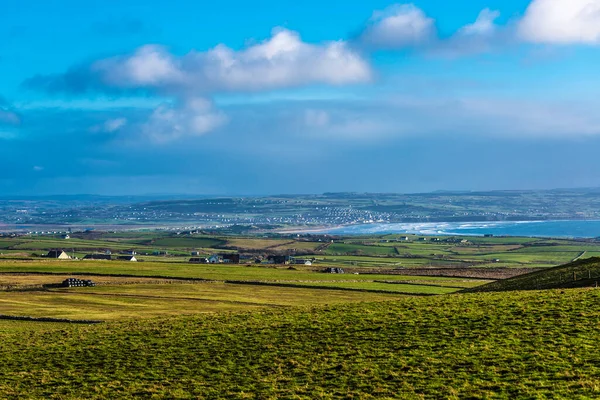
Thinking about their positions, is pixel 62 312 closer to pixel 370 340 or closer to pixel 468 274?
pixel 370 340

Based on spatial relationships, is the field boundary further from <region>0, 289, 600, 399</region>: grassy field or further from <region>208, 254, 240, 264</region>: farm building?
<region>208, 254, 240, 264</region>: farm building

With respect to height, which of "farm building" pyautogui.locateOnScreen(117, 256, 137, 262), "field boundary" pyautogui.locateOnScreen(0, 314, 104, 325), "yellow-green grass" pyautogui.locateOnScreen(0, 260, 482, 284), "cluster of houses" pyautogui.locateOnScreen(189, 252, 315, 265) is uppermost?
"field boundary" pyautogui.locateOnScreen(0, 314, 104, 325)

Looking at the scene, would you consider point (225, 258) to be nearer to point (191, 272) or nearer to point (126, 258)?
point (126, 258)

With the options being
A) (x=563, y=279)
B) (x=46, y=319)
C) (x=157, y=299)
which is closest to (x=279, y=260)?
(x=157, y=299)

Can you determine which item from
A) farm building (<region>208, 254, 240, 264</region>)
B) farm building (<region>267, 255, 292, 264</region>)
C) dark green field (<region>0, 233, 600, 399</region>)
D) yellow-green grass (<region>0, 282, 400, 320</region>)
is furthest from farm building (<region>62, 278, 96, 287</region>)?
farm building (<region>267, 255, 292, 264</region>)

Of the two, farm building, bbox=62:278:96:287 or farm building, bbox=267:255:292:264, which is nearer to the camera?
farm building, bbox=62:278:96:287

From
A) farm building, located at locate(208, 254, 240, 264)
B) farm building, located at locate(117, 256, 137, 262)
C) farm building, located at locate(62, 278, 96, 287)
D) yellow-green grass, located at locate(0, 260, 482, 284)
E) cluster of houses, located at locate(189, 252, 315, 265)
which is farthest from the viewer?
farm building, located at locate(208, 254, 240, 264)

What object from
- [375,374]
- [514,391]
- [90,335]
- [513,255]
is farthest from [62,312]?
[513,255]
